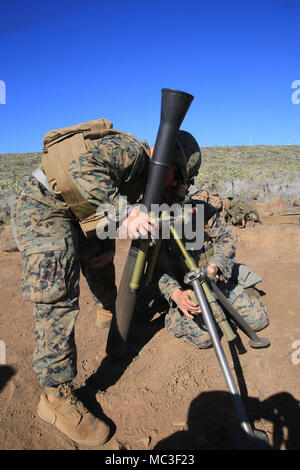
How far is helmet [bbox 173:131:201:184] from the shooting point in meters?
2.53

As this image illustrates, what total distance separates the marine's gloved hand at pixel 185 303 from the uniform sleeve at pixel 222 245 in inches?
17.0

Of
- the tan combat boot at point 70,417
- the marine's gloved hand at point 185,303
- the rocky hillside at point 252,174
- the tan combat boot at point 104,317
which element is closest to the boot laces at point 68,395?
the tan combat boot at point 70,417

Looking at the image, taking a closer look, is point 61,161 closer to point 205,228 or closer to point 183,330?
point 205,228

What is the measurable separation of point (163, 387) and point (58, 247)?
1345 millimetres

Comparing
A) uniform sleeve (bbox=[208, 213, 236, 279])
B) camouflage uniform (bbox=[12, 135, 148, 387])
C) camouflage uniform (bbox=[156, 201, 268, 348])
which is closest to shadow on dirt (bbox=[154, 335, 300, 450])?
camouflage uniform (bbox=[156, 201, 268, 348])

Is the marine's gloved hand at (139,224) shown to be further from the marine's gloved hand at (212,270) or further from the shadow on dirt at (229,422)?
the shadow on dirt at (229,422)

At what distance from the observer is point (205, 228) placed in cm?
338

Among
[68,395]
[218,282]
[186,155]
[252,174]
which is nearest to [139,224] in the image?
[186,155]

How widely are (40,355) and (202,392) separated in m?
1.19

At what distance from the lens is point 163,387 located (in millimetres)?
2668

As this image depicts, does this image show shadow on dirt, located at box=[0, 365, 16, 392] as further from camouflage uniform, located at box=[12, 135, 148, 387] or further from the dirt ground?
camouflage uniform, located at box=[12, 135, 148, 387]

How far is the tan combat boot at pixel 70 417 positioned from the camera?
7.20ft

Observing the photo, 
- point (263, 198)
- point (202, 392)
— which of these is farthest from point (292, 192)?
point (202, 392)

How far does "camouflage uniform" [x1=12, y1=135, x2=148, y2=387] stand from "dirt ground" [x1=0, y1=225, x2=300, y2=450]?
0.45m
